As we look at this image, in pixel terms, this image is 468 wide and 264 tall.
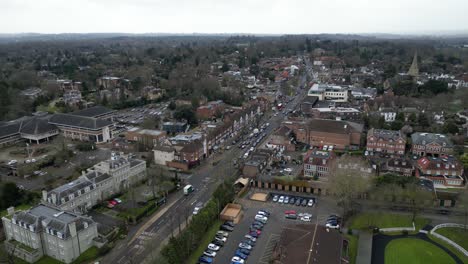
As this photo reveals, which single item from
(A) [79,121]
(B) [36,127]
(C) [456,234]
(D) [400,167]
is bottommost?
(C) [456,234]

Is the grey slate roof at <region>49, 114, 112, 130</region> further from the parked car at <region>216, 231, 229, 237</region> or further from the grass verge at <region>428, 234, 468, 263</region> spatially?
the grass verge at <region>428, 234, 468, 263</region>

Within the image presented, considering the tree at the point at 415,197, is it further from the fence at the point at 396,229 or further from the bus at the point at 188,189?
the bus at the point at 188,189

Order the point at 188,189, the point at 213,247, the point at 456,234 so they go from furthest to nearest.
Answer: the point at 188,189
the point at 456,234
the point at 213,247

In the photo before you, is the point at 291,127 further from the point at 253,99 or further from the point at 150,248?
the point at 150,248

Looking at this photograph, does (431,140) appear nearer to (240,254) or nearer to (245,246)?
(245,246)

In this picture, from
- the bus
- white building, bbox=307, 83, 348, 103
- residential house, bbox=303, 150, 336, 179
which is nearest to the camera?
the bus

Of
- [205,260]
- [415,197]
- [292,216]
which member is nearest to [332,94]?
[415,197]

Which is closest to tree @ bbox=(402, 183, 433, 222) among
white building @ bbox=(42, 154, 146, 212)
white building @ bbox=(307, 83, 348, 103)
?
white building @ bbox=(42, 154, 146, 212)

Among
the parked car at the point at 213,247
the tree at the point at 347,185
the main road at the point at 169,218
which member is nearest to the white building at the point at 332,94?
the main road at the point at 169,218
